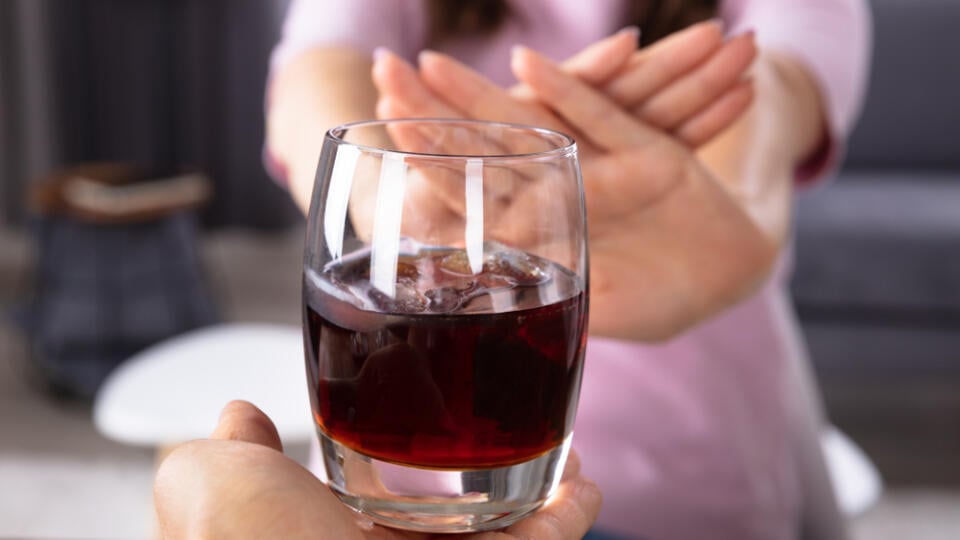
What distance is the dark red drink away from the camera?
46cm

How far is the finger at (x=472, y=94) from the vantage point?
24.0 inches

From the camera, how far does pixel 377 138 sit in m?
0.51

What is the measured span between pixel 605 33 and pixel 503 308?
2.38 ft

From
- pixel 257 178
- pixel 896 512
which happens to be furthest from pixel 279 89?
pixel 257 178

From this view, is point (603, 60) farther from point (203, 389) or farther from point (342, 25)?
point (203, 389)

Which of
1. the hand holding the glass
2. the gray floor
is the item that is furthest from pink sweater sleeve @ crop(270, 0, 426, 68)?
the gray floor

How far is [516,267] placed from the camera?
1.54 ft

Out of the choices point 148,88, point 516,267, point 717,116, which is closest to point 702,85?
point 717,116

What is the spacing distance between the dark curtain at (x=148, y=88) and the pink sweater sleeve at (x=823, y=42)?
354 centimetres

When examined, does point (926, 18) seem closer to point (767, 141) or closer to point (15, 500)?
point (767, 141)

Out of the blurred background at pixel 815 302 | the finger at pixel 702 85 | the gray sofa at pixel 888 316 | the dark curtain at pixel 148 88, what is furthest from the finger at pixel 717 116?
the dark curtain at pixel 148 88

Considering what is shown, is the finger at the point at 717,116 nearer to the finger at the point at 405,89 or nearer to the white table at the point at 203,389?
the finger at the point at 405,89

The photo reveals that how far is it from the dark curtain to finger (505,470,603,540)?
4.03 metres

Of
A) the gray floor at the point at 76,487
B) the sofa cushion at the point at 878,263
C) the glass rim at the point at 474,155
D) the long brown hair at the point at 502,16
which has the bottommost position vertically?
the gray floor at the point at 76,487
